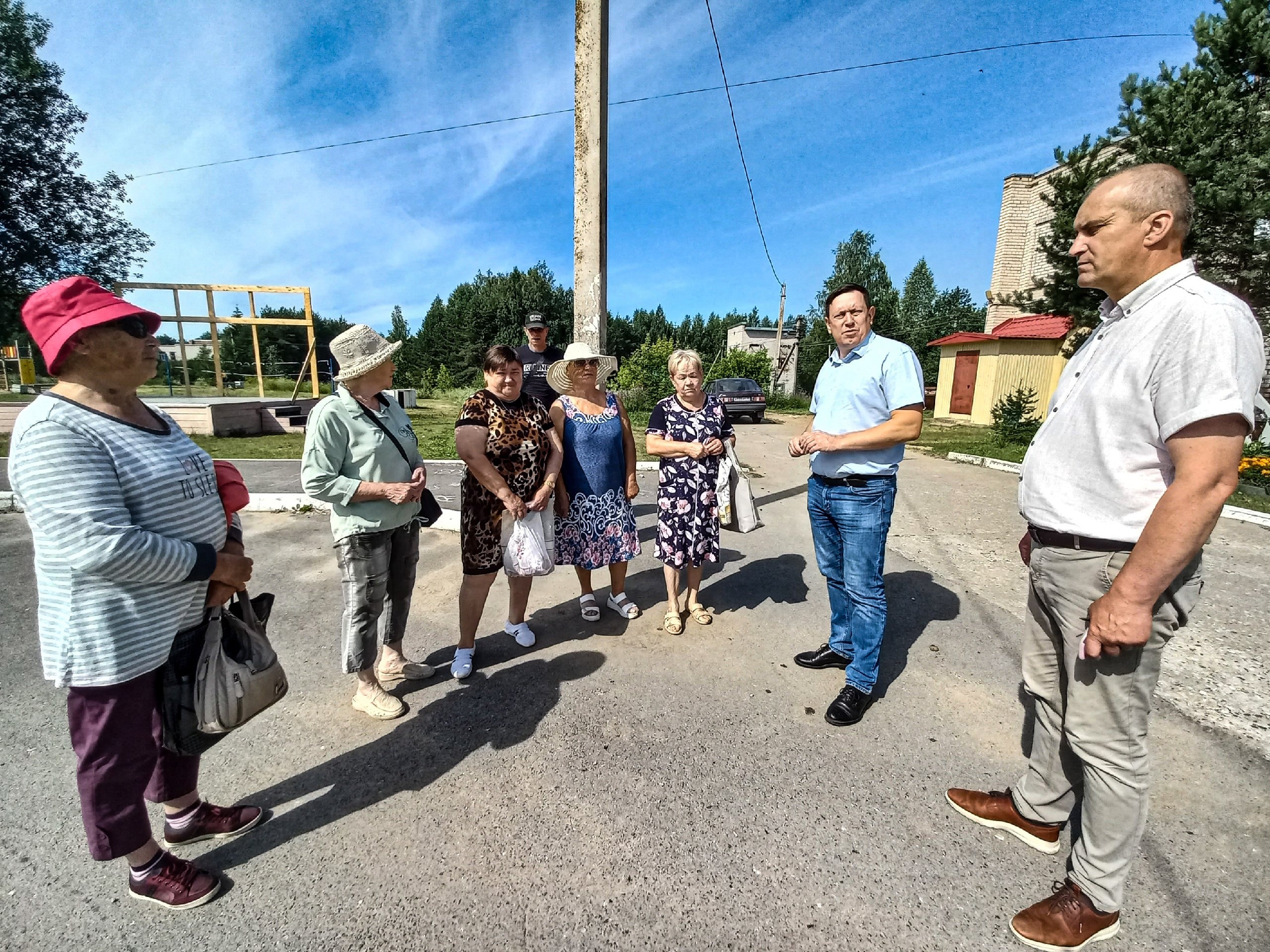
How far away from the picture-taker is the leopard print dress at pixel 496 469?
3.14m

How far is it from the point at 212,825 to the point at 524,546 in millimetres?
1713

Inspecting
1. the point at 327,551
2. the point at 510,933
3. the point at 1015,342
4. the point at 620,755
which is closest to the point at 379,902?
the point at 510,933

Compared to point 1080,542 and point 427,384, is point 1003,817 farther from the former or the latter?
point 427,384

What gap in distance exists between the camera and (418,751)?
8.46ft

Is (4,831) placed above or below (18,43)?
below

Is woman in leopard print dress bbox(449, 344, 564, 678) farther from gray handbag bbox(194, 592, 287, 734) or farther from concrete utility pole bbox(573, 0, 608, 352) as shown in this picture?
concrete utility pole bbox(573, 0, 608, 352)

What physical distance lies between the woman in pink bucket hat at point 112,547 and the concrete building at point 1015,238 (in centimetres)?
2601

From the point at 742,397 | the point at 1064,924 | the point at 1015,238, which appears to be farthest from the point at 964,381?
the point at 1064,924

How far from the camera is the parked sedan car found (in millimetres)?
19734

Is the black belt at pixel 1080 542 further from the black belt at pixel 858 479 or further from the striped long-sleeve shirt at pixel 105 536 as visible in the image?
the striped long-sleeve shirt at pixel 105 536

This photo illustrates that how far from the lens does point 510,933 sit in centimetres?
173

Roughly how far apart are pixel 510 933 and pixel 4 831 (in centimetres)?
193

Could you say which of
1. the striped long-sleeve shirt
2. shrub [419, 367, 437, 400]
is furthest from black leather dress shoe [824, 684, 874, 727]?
shrub [419, 367, 437, 400]

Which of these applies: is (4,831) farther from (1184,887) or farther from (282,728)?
(1184,887)
